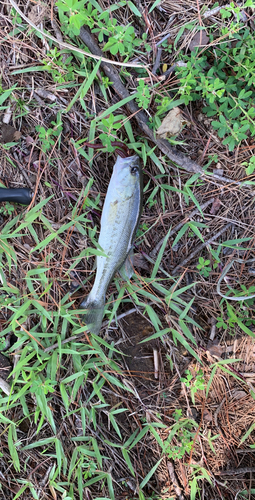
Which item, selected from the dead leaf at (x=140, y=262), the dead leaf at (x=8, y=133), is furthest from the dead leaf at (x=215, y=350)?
the dead leaf at (x=8, y=133)

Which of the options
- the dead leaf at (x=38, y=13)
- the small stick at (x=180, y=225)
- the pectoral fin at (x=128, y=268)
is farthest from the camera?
the small stick at (x=180, y=225)

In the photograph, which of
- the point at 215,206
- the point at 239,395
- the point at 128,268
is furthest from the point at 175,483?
Answer: the point at 215,206

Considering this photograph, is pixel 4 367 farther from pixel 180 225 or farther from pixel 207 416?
pixel 180 225

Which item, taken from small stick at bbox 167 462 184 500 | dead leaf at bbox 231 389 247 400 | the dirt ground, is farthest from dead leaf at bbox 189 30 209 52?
small stick at bbox 167 462 184 500

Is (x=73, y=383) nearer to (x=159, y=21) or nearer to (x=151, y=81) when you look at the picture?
(x=151, y=81)

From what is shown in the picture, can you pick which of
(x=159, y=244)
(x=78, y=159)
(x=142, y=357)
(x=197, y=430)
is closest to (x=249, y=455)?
(x=197, y=430)

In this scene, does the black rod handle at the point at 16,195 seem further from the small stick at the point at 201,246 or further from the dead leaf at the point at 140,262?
the small stick at the point at 201,246
